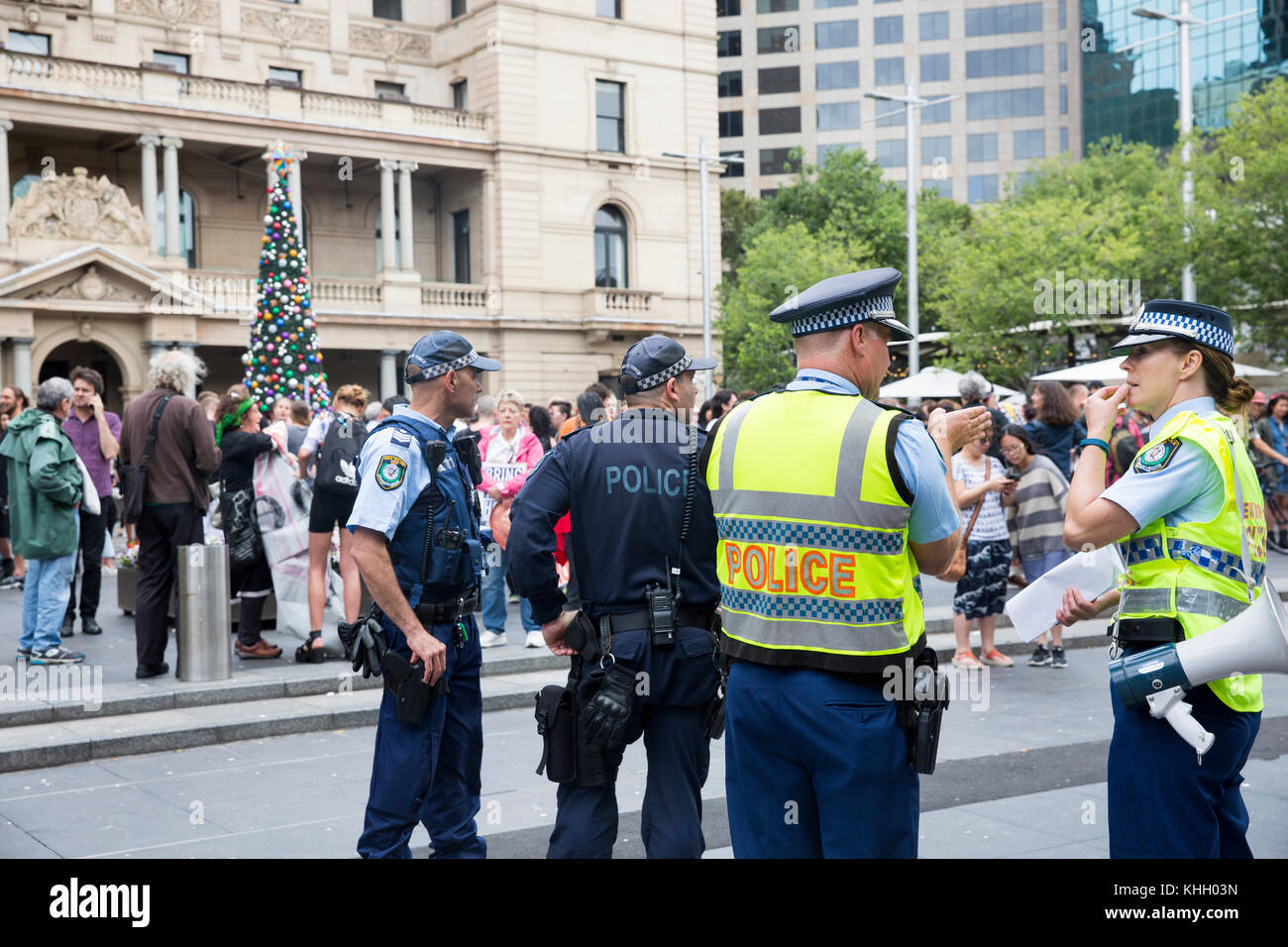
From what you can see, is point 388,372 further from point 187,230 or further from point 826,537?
point 826,537

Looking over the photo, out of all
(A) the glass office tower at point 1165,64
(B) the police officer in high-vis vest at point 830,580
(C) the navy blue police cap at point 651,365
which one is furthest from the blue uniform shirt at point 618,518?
(A) the glass office tower at point 1165,64

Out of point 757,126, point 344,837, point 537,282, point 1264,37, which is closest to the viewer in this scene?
point 344,837

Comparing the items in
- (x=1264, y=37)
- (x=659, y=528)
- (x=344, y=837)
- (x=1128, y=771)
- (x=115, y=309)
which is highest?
(x=1264, y=37)

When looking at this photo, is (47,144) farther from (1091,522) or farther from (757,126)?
(757,126)

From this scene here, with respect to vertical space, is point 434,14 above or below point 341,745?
above

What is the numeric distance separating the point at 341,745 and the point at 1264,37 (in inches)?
2581

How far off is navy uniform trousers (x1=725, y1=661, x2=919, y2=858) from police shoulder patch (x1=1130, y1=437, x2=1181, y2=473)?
39.5 inches

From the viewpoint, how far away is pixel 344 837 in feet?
18.5

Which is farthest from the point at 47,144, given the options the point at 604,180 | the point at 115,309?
the point at 604,180

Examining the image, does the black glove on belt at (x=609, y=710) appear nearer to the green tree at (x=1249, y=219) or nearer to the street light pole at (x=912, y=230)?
the green tree at (x=1249, y=219)

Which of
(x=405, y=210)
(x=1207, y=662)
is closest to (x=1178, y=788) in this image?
(x=1207, y=662)

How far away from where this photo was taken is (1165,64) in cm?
6812

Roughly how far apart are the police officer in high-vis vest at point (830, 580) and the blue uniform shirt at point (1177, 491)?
1.43ft

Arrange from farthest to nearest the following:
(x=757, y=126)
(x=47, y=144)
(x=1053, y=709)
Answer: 1. (x=757, y=126)
2. (x=47, y=144)
3. (x=1053, y=709)
